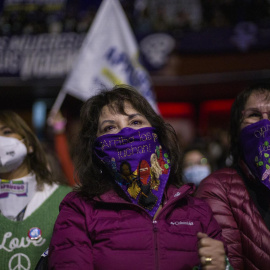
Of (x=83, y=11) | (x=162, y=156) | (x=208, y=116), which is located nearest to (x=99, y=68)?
(x=162, y=156)

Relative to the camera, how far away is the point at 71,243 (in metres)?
1.74

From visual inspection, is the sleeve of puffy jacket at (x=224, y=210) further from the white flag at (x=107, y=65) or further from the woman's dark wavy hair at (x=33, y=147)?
the white flag at (x=107, y=65)

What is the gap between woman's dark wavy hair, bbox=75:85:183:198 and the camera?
6.88 feet

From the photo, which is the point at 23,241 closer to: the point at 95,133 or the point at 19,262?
the point at 19,262

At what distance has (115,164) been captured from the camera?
1943mm

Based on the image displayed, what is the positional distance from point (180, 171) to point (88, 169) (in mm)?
478

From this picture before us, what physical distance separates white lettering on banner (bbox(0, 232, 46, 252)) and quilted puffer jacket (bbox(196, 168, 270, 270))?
0.90 metres

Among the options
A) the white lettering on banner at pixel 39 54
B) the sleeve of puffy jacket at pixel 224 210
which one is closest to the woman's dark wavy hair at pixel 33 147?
the sleeve of puffy jacket at pixel 224 210

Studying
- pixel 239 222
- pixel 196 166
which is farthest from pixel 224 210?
pixel 196 166

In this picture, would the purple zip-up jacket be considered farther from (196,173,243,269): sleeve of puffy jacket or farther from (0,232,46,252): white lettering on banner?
(0,232,46,252): white lettering on banner

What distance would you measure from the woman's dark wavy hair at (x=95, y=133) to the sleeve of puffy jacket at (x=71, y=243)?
0.24 meters

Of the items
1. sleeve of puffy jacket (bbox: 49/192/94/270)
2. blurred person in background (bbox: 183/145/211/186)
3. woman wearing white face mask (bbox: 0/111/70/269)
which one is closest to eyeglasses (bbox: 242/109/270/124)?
sleeve of puffy jacket (bbox: 49/192/94/270)

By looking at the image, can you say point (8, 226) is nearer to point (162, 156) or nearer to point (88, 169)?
point (88, 169)

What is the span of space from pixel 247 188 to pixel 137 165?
0.59 m
